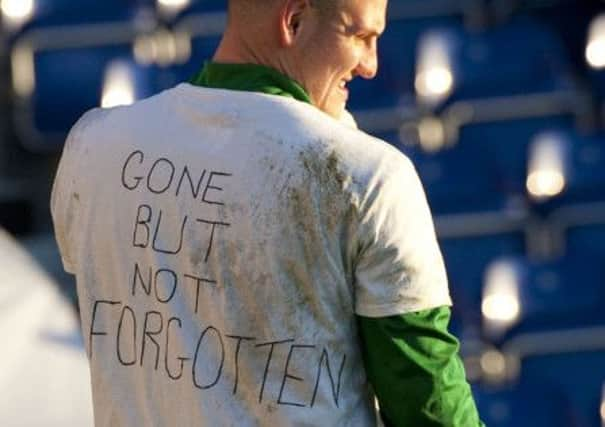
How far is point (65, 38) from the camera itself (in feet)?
22.1

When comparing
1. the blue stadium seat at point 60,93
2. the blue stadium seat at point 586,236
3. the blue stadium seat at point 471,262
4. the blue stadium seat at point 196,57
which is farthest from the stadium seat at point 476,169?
the blue stadium seat at point 60,93

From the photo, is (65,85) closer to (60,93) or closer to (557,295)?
(60,93)

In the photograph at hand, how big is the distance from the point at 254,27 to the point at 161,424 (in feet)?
1.86

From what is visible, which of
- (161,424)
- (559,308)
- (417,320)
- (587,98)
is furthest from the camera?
(587,98)

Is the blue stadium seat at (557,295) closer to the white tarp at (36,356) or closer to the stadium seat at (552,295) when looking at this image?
the stadium seat at (552,295)

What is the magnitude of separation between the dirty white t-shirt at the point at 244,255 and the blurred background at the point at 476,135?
3.11 meters

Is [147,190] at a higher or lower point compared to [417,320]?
higher

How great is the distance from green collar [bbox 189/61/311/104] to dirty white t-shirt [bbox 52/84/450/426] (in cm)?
2

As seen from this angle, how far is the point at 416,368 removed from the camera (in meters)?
2.42

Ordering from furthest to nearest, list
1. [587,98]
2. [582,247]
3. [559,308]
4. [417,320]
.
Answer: [587,98] → [582,247] → [559,308] → [417,320]

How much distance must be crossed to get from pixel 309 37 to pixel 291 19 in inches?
1.4

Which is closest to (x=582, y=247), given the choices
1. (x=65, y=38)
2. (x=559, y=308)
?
(x=559, y=308)

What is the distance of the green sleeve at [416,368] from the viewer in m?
2.42

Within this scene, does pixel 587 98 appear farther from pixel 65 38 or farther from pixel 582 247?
pixel 65 38
